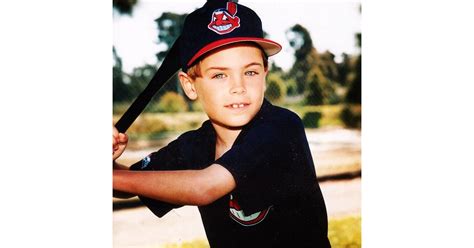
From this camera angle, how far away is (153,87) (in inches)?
103

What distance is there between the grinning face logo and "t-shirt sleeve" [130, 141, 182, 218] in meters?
0.51

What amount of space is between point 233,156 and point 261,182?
0.17 meters

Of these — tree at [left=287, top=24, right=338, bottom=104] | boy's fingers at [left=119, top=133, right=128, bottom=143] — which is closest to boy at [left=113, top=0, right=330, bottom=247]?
boy's fingers at [left=119, top=133, right=128, bottom=143]

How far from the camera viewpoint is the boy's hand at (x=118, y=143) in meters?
2.58

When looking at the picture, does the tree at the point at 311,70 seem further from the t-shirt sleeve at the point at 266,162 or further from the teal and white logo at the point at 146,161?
the teal and white logo at the point at 146,161

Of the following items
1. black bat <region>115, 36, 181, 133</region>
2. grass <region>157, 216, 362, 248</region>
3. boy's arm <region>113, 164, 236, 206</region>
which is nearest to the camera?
boy's arm <region>113, 164, 236, 206</region>

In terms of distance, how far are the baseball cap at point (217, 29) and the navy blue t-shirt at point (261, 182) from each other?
275mm

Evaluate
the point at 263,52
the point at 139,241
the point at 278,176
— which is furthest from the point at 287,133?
the point at 139,241

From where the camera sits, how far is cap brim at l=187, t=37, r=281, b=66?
2.52 m

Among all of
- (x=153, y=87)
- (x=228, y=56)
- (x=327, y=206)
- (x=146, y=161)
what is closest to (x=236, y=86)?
(x=228, y=56)

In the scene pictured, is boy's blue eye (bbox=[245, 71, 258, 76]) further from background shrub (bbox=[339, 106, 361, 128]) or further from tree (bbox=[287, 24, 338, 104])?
background shrub (bbox=[339, 106, 361, 128])

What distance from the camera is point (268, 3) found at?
104 inches

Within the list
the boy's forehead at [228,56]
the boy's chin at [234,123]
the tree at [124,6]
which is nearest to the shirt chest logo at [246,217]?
the boy's chin at [234,123]
